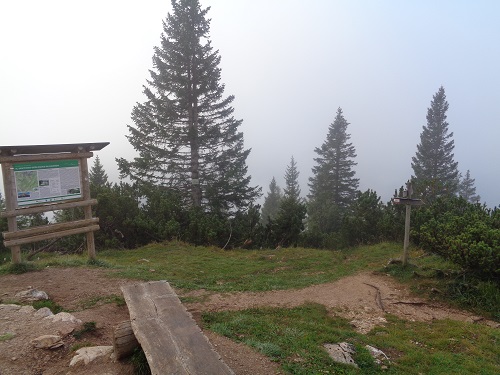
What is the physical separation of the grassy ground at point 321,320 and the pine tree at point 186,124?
26.5 feet

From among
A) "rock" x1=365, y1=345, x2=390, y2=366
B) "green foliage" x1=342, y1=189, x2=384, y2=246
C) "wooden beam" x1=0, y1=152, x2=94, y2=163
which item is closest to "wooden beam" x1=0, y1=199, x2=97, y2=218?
"wooden beam" x1=0, y1=152, x2=94, y2=163

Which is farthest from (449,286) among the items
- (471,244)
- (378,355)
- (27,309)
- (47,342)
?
(27,309)

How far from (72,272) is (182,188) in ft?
39.3

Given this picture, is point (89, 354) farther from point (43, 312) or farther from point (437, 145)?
point (437, 145)

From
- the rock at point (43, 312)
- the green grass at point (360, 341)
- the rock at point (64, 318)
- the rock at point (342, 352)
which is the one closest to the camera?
the green grass at point (360, 341)

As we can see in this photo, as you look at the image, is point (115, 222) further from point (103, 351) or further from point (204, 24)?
point (204, 24)

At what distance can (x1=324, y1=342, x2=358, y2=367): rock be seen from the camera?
443 cm

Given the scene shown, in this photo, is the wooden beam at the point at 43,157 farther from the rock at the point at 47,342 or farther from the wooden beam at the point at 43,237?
the rock at the point at 47,342

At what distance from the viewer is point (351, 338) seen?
532 cm

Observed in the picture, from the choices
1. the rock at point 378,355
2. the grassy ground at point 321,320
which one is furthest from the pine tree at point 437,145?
the rock at point 378,355

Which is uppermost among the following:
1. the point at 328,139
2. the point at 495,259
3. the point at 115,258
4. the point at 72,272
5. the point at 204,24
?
the point at 204,24

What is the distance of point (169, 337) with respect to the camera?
3627 millimetres

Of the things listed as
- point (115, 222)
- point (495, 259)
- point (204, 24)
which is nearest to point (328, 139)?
point (204, 24)

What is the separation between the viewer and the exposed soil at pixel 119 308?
382cm
